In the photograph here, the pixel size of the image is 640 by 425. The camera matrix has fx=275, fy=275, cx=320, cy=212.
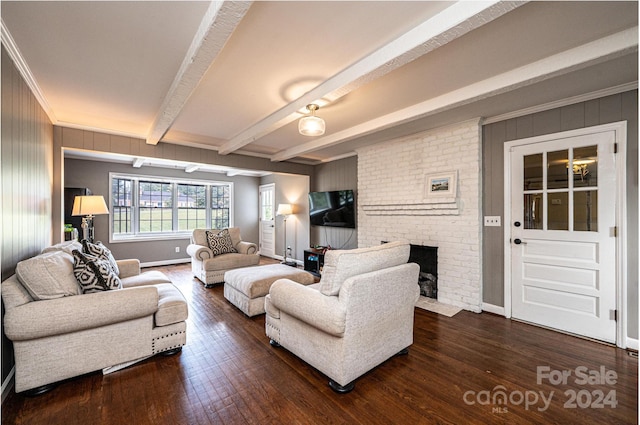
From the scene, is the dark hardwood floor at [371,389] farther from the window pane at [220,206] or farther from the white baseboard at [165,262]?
the window pane at [220,206]

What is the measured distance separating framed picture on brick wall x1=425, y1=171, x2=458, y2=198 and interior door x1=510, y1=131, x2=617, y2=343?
63 centimetres

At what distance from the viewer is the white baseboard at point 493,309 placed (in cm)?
323

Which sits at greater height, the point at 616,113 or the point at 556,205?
the point at 616,113

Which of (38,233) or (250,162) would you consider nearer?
(38,233)

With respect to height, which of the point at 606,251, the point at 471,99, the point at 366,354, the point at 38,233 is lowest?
the point at 366,354

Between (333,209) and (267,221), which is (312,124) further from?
(267,221)

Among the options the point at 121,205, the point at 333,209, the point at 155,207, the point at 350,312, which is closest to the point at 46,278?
the point at 350,312

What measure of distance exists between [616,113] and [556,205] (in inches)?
37.1

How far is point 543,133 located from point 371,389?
3.08 meters

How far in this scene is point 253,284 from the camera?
10.2ft

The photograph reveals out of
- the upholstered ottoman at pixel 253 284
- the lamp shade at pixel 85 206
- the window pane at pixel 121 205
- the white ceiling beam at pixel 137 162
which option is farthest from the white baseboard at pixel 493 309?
the window pane at pixel 121 205

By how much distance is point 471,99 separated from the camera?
250 centimetres

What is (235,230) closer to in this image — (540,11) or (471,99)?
(471,99)

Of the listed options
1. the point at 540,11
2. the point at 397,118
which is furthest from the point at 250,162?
the point at 540,11
